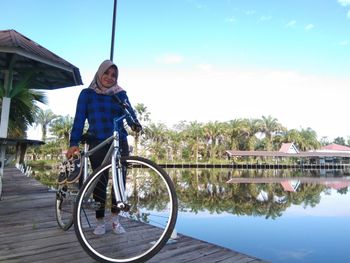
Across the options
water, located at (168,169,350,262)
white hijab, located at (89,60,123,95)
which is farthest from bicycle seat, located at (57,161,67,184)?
water, located at (168,169,350,262)

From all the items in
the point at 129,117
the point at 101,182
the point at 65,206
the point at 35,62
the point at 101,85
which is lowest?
the point at 65,206

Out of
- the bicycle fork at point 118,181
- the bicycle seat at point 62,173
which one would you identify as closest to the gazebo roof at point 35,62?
the bicycle seat at point 62,173

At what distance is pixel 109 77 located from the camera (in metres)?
2.77

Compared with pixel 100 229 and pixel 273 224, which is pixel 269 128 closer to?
pixel 273 224

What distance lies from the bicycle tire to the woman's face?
3.04 feet

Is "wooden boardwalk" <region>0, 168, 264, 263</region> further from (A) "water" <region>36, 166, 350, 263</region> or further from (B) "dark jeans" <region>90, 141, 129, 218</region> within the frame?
(A) "water" <region>36, 166, 350, 263</region>

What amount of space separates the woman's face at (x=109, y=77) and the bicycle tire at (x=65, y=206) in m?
0.93

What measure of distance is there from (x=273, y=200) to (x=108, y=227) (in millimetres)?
16075

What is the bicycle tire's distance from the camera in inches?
113

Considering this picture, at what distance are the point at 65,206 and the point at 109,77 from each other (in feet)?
4.20

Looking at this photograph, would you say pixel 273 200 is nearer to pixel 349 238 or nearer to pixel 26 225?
pixel 349 238

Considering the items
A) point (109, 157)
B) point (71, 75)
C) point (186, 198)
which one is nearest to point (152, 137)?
point (186, 198)

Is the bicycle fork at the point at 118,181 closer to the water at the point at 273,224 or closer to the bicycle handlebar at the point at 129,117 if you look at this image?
the bicycle handlebar at the point at 129,117

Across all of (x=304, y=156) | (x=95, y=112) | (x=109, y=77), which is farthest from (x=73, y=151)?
(x=304, y=156)
